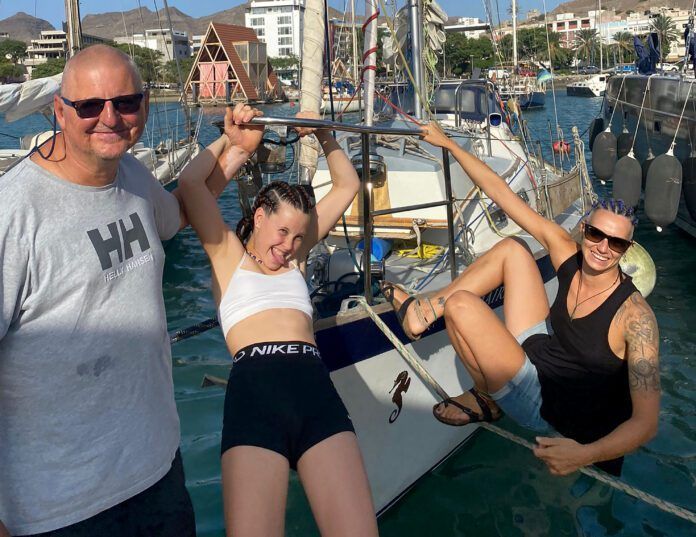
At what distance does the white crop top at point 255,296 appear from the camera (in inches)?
119

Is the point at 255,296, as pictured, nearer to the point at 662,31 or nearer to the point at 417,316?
the point at 417,316

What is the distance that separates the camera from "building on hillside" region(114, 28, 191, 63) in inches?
560

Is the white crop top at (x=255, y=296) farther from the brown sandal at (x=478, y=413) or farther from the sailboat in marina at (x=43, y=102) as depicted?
the sailboat in marina at (x=43, y=102)

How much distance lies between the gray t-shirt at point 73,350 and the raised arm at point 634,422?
1865 mm

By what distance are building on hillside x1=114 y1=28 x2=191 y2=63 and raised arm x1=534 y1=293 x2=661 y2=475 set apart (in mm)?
10306

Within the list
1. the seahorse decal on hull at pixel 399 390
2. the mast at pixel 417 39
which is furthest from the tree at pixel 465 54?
the seahorse decal on hull at pixel 399 390

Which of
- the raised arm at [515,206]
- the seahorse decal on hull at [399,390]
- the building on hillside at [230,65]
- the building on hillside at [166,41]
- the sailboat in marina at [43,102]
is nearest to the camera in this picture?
the raised arm at [515,206]

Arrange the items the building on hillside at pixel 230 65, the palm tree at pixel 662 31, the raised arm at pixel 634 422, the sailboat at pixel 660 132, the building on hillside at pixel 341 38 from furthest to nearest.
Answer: the building on hillside at pixel 230 65, the palm tree at pixel 662 31, the sailboat at pixel 660 132, the building on hillside at pixel 341 38, the raised arm at pixel 634 422

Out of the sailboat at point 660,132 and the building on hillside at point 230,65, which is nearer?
the sailboat at point 660,132

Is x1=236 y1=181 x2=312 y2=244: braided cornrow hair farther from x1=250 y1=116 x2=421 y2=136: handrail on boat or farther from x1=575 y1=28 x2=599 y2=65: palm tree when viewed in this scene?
x1=575 y1=28 x2=599 y2=65: palm tree

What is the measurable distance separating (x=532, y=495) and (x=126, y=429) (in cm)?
369

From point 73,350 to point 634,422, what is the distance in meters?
2.52

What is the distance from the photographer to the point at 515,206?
13.0ft

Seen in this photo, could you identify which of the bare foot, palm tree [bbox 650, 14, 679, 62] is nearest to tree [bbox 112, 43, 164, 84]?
the bare foot
